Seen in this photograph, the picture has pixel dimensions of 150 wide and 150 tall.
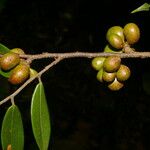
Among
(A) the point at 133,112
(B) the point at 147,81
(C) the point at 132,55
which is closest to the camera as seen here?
(C) the point at 132,55

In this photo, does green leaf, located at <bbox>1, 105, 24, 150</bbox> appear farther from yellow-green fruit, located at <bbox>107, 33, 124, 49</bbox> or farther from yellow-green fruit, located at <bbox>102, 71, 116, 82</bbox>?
yellow-green fruit, located at <bbox>107, 33, 124, 49</bbox>

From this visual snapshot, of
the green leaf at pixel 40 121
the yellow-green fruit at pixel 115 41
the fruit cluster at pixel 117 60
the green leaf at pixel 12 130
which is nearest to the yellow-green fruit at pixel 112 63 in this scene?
the fruit cluster at pixel 117 60

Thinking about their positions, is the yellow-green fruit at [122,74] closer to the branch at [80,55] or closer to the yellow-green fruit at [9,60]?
the branch at [80,55]

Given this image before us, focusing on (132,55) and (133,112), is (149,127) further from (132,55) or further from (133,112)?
(132,55)

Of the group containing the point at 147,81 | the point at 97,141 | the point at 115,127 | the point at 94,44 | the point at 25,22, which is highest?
the point at 25,22

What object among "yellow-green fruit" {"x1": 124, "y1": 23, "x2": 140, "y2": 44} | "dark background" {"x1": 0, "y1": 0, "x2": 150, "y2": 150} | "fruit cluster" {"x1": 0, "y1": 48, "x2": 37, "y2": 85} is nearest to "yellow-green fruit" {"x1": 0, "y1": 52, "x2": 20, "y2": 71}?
"fruit cluster" {"x1": 0, "y1": 48, "x2": 37, "y2": 85}

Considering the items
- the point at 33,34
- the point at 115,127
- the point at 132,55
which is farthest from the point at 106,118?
the point at 132,55
